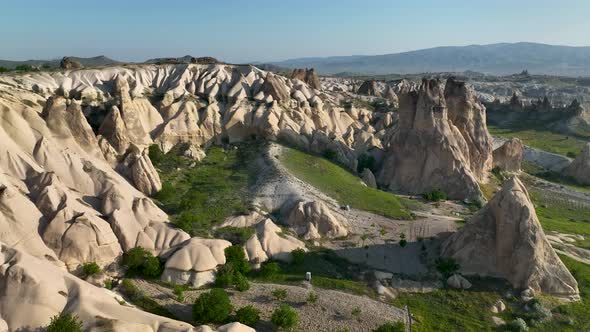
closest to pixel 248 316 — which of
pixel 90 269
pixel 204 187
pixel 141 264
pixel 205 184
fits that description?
pixel 141 264

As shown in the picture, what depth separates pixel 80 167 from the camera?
40156 mm

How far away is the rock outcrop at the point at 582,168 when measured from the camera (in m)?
76.2

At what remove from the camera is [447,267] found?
116ft

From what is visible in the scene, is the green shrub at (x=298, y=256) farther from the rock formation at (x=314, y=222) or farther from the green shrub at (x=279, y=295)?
the green shrub at (x=279, y=295)

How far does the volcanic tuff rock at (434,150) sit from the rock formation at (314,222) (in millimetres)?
20712

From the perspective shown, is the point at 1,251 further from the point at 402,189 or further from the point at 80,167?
Result: the point at 402,189

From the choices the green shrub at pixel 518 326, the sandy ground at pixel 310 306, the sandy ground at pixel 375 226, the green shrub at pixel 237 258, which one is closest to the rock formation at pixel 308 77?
the sandy ground at pixel 375 226

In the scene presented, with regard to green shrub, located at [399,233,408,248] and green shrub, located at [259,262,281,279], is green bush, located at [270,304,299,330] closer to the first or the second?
green shrub, located at [259,262,281,279]

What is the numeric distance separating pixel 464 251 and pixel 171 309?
23097mm

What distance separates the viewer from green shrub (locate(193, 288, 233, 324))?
2661cm

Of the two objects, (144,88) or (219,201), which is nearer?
(219,201)

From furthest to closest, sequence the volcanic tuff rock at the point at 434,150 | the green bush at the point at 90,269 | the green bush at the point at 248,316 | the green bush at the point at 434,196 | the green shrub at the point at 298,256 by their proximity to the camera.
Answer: the volcanic tuff rock at the point at 434,150, the green bush at the point at 434,196, the green shrub at the point at 298,256, the green bush at the point at 90,269, the green bush at the point at 248,316

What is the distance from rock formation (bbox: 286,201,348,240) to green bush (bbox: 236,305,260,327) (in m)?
13.7

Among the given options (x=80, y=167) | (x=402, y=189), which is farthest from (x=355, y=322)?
(x=402, y=189)
